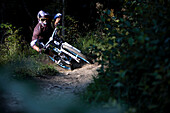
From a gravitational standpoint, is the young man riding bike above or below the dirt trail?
above

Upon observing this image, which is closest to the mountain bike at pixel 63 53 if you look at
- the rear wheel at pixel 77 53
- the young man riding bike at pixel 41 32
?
the rear wheel at pixel 77 53

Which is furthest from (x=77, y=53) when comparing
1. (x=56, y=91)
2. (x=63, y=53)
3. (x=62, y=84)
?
(x=56, y=91)

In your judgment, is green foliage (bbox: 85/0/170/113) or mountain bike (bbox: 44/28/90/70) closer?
green foliage (bbox: 85/0/170/113)

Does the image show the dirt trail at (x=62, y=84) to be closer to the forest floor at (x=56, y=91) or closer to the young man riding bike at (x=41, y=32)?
the forest floor at (x=56, y=91)

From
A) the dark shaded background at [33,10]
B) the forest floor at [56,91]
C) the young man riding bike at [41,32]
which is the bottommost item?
the forest floor at [56,91]

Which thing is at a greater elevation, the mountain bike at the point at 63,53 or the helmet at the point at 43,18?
the helmet at the point at 43,18

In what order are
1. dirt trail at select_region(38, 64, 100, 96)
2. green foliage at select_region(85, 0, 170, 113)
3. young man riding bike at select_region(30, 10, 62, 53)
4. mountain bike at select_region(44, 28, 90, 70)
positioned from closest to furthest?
green foliage at select_region(85, 0, 170, 113) < dirt trail at select_region(38, 64, 100, 96) < mountain bike at select_region(44, 28, 90, 70) < young man riding bike at select_region(30, 10, 62, 53)

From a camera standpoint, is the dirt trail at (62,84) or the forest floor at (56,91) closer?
the forest floor at (56,91)

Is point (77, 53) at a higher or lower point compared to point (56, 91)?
higher

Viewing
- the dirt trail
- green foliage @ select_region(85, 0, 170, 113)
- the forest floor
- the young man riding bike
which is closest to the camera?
green foliage @ select_region(85, 0, 170, 113)

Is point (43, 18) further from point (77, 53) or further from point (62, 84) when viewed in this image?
point (62, 84)

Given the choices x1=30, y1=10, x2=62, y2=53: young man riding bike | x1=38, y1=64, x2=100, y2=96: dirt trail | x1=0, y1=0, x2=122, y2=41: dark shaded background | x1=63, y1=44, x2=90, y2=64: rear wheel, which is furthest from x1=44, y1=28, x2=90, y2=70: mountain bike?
x1=0, y1=0, x2=122, y2=41: dark shaded background

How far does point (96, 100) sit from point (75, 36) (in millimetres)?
5706

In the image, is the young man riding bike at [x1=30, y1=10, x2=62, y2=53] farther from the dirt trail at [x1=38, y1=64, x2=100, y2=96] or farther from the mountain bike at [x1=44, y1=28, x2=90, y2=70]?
the dirt trail at [x1=38, y1=64, x2=100, y2=96]
